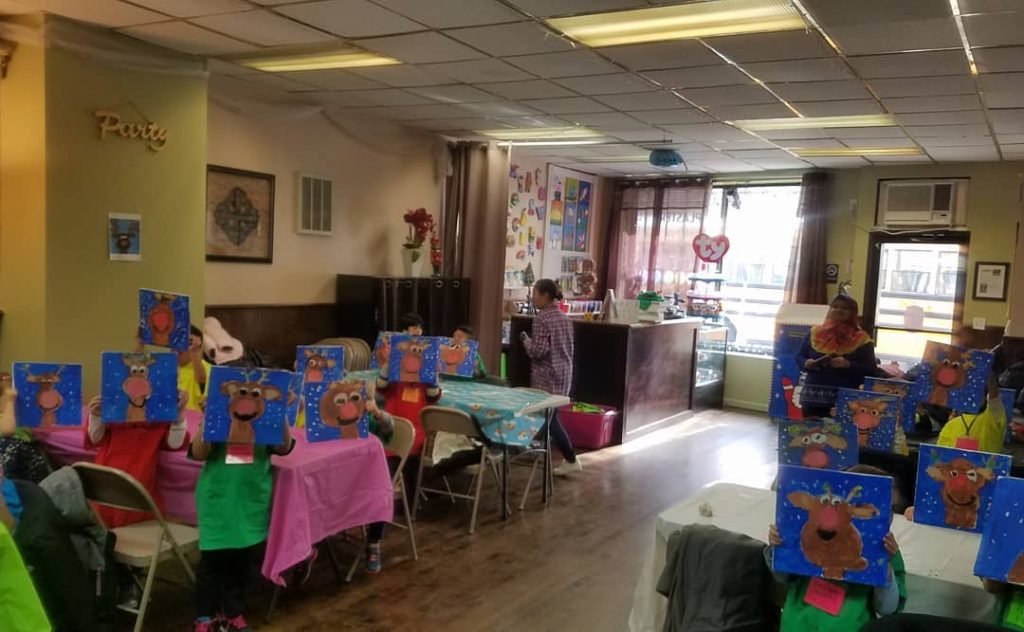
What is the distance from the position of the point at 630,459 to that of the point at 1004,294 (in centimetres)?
427

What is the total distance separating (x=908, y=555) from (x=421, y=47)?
360cm

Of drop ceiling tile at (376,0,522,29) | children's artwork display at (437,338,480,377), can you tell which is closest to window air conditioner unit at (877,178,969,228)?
children's artwork display at (437,338,480,377)

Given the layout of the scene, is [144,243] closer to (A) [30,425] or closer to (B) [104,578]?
(A) [30,425]

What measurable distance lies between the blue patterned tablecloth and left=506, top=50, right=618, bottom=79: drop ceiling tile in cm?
211

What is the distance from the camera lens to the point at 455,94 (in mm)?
5781

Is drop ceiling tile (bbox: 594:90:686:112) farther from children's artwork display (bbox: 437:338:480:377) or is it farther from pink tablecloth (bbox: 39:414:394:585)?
pink tablecloth (bbox: 39:414:394:585)

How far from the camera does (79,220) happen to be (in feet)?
14.9

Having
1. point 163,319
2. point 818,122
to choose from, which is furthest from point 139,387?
point 818,122

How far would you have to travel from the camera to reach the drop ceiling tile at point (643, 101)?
18.0 ft

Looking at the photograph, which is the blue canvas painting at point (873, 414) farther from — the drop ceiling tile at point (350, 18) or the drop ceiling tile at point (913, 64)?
the drop ceiling tile at point (350, 18)

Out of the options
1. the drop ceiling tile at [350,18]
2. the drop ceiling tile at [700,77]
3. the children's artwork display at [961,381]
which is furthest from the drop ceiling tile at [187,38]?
the children's artwork display at [961,381]

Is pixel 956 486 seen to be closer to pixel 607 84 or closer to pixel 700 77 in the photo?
pixel 700 77

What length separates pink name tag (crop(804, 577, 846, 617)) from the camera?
7.12 ft

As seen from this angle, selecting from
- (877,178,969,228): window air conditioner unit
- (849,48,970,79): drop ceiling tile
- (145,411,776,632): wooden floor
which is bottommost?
(145,411,776,632): wooden floor
